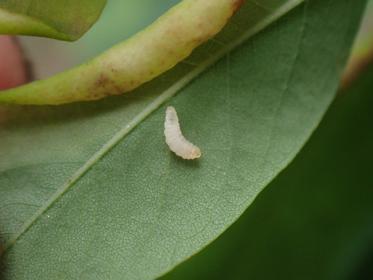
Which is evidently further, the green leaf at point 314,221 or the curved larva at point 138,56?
the green leaf at point 314,221

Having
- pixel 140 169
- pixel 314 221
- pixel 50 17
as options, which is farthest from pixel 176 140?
pixel 314 221

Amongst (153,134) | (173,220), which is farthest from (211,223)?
(153,134)

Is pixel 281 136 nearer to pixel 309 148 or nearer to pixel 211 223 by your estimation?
pixel 211 223

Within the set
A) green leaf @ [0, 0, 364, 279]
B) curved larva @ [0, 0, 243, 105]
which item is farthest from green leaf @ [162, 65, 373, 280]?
curved larva @ [0, 0, 243, 105]

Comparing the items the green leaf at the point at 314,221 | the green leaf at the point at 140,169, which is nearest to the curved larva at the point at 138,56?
the green leaf at the point at 140,169

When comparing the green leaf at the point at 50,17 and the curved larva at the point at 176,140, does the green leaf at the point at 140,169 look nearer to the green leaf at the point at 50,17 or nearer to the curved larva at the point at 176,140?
the curved larva at the point at 176,140

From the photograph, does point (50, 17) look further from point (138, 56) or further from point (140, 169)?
point (140, 169)

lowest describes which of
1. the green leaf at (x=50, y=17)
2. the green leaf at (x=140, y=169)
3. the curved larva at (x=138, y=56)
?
the green leaf at (x=140, y=169)
